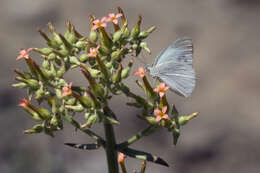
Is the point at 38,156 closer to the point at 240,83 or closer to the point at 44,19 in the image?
the point at 240,83

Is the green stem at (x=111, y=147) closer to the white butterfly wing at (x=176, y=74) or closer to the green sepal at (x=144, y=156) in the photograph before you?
the green sepal at (x=144, y=156)

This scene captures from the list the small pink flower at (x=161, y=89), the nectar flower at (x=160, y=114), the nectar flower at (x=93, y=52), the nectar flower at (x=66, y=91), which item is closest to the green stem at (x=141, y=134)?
the nectar flower at (x=160, y=114)

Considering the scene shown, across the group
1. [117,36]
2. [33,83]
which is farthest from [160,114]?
[33,83]

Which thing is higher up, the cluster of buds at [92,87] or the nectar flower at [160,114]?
the cluster of buds at [92,87]

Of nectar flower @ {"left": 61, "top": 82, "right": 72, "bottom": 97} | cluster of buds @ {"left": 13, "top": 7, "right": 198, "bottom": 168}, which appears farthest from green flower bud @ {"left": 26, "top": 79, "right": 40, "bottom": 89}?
nectar flower @ {"left": 61, "top": 82, "right": 72, "bottom": 97}

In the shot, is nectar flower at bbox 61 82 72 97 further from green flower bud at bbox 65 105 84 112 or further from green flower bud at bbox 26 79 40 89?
green flower bud at bbox 26 79 40 89
